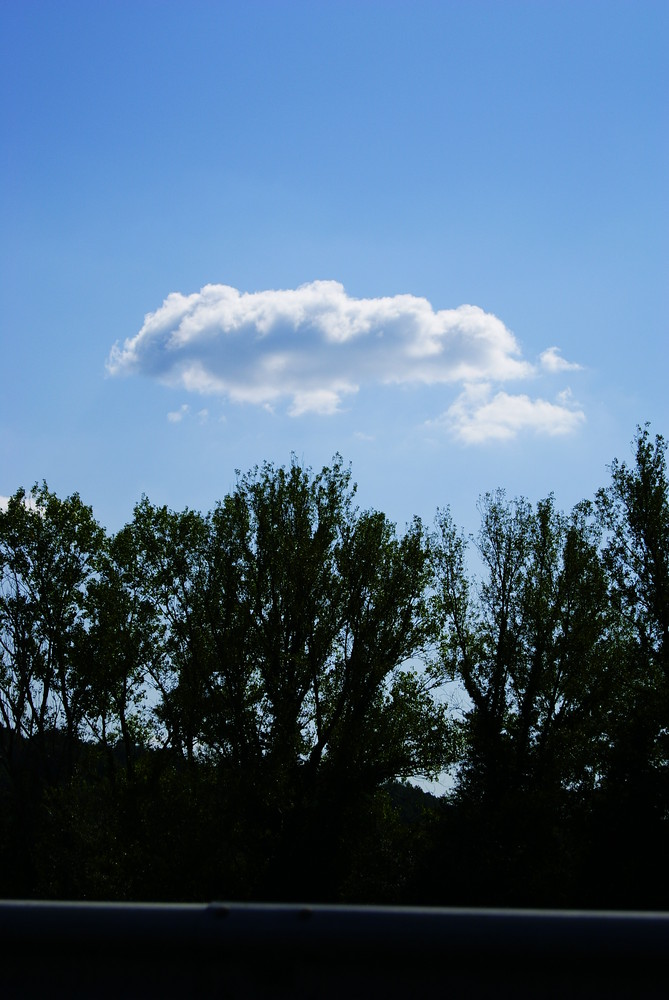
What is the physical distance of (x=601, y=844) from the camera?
33.0 metres

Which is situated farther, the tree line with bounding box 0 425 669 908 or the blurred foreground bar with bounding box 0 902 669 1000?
the tree line with bounding box 0 425 669 908

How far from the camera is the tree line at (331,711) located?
30266 mm

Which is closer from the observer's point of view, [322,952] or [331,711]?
[322,952]

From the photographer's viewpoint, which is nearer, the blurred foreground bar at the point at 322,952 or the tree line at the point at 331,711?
the blurred foreground bar at the point at 322,952

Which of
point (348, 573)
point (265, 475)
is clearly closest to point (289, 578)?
point (348, 573)

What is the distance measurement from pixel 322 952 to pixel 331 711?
31.7 metres

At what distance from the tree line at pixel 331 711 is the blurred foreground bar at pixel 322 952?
26.5 m

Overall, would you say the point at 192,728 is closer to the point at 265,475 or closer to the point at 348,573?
the point at 348,573

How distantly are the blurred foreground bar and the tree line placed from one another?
2648 cm

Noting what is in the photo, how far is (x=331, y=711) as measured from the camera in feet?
109

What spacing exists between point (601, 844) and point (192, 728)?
1536 centimetres

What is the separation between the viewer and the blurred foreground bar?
2168 mm

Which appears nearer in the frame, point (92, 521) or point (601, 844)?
point (601, 844)

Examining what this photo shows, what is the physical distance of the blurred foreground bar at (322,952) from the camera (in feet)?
7.11
